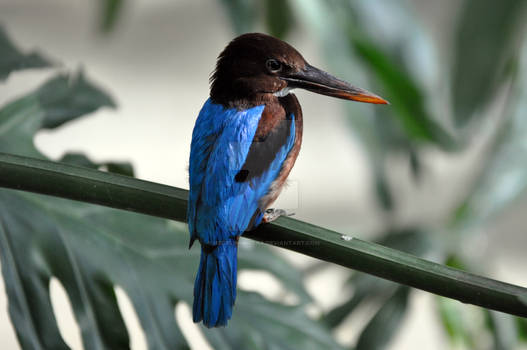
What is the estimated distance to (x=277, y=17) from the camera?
5.49ft

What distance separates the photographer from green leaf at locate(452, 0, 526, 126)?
1.42 meters

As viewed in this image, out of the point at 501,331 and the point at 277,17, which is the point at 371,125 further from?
the point at 501,331

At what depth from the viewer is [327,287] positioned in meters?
2.79

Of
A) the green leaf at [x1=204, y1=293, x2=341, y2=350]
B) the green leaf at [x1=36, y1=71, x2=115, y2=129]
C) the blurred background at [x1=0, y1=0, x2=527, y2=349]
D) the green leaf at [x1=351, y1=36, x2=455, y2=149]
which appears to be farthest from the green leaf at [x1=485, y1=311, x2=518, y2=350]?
the green leaf at [x1=36, y1=71, x2=115, y2=129]

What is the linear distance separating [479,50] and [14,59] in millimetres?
959

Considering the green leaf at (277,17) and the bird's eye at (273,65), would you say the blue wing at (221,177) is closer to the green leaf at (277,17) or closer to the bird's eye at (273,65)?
the bird's eye at (273,65)

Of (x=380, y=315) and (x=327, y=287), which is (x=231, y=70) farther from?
(x=327, y=287)

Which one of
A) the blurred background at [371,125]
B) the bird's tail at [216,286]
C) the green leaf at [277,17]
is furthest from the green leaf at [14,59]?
the green leaf at [277,17]

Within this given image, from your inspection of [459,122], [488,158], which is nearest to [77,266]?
[459,122]

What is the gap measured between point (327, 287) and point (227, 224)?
2.31m

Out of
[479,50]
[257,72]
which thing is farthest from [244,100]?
[479,50]

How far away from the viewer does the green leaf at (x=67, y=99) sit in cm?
95

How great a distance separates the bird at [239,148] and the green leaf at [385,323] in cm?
87

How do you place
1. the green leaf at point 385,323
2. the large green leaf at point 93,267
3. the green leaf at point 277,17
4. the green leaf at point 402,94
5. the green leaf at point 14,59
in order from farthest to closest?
the green leaf at point 277,17
the green leaf at point 385,323
the green leaf at point 402,94
the green leaf at point 14,59
the large green leaf at point 93,267
